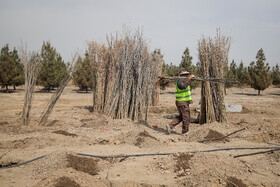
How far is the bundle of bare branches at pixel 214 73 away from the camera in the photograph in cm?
550

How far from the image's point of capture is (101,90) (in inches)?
289

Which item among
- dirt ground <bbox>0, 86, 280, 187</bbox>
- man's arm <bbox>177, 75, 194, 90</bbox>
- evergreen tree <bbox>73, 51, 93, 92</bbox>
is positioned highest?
evergreen tree <bbox>73, 51, 93, 92</bbox>

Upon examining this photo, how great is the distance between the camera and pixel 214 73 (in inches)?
218

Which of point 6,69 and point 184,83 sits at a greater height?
point 6,69

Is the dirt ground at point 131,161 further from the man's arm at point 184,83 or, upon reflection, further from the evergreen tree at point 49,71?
the evergreen tree at point 49,71

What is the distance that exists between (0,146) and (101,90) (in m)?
3.86

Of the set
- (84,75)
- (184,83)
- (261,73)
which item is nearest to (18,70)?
(84,75)

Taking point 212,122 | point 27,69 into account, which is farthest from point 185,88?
point 27,69

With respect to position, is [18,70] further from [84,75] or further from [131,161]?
[131,161]

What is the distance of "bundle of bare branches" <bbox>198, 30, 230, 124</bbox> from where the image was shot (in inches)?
217

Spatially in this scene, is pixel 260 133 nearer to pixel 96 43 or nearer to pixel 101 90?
pixel 101 90

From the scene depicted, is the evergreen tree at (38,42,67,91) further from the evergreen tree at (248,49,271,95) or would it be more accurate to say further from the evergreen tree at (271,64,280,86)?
the evergreen tree at (271,64,280,86)

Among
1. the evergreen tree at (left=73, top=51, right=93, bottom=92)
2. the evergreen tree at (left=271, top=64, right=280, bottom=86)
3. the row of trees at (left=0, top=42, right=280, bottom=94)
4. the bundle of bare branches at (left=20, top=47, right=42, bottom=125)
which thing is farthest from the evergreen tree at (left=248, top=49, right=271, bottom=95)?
the bundle of bare branches at (left=20, top=47, right=42, bottom=125)

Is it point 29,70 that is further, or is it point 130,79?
point 130,79
